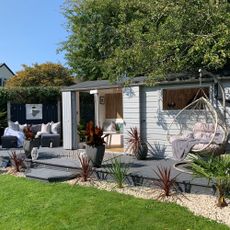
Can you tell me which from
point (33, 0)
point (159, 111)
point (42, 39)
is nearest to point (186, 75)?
point (159, 111)

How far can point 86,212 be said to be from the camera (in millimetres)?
6707

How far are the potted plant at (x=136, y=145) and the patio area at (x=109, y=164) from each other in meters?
0.17

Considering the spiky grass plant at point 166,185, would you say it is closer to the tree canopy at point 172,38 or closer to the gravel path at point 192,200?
the gravel path at point 192,200

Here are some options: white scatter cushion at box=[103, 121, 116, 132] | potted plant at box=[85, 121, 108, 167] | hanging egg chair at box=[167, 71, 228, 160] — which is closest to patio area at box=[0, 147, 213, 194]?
potted plant at box=[85, 121, 108, 167]

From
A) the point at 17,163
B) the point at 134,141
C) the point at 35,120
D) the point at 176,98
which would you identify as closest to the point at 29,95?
the point at 35,120

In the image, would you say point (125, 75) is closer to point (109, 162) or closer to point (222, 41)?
point (109, 162)

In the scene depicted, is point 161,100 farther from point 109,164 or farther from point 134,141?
point 109,164

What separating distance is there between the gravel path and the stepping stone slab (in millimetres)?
779

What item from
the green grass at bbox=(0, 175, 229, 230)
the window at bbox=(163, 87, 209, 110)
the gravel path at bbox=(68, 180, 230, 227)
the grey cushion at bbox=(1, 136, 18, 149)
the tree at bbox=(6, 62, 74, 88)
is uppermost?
the tree at bbox=(6, 62, 74, 88)

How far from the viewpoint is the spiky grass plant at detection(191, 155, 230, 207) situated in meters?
6.50

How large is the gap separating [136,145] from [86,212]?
474 centimetres

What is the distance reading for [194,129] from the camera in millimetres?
10445

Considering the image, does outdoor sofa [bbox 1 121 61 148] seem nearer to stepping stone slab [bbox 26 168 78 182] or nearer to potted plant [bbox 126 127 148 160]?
potted plant [bbox 126 127 148 160]

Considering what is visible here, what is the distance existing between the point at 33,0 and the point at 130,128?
536 cm
